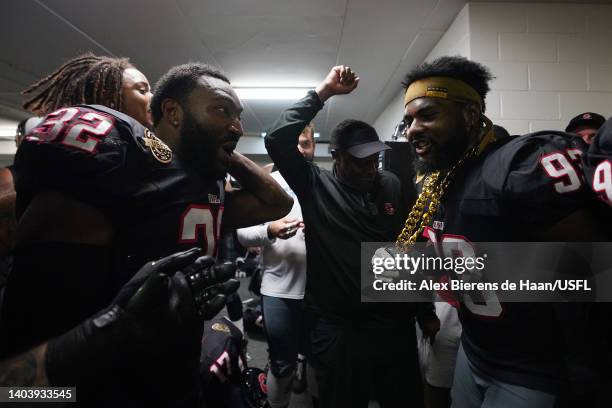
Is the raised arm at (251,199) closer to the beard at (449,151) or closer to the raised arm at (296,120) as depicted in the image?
the raised arm at (296,120)

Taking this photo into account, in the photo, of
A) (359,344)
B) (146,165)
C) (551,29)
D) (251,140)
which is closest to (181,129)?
(146,165)

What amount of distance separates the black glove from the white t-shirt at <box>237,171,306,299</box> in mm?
1412

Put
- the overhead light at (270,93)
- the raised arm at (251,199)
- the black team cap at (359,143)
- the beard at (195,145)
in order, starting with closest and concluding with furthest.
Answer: the beard at (195,145)
the raised arm at (251,199)
the black team cap at (359,143)
the overhead light at (270,93)

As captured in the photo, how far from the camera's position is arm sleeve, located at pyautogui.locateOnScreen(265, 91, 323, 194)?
5.63 feet

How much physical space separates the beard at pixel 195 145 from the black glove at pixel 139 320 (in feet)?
1.43

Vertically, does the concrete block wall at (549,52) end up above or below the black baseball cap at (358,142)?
above

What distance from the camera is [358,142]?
74.5 inches

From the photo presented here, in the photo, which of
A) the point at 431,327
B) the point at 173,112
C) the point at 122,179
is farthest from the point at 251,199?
the point at 431,327

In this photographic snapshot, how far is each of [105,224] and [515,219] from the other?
4.19 feet

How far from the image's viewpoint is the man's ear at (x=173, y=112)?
114cm

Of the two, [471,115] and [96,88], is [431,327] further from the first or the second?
[96,88]

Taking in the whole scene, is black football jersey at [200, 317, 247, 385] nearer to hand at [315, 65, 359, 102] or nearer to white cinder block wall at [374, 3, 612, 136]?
hand at [315, 65, 359, 102]

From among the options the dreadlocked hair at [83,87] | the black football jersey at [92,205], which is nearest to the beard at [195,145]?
the black football jersey at [92,205]

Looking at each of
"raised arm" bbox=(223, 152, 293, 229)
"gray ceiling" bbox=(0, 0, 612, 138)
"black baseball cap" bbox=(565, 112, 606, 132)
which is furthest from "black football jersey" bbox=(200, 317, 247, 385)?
"black baseball cap" bbox=(565, 112, 606, 132)
